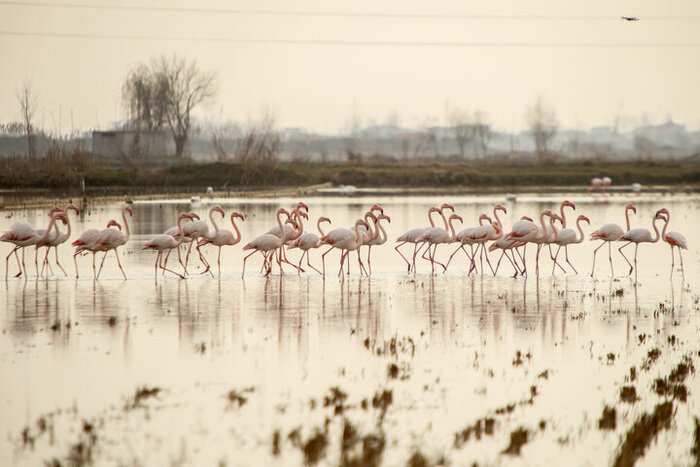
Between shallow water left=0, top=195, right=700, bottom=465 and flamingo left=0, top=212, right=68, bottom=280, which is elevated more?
flamingo left=0, top=212, right=68, bottom=280

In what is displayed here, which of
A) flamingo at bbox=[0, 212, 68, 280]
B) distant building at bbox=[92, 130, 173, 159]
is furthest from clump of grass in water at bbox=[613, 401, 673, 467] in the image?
distant building at bbox=[92, 130, 173, 159]

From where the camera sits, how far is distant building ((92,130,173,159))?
74.9 meters

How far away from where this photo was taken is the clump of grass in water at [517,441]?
5785mm

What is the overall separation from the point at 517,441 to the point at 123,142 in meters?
73.5

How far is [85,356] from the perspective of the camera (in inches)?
324

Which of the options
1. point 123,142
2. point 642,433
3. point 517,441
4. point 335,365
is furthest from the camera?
point 123,142

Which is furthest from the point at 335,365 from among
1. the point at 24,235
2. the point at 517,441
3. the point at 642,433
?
the point at 24,235

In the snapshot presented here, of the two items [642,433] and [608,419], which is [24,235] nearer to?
[608,419]

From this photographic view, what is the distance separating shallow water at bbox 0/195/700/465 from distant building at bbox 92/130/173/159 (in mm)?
63228

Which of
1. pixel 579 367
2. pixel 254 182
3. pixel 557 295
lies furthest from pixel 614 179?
pixel 579 367

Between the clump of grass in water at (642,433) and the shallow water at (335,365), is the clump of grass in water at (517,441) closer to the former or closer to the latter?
the shallow water at (335,365)

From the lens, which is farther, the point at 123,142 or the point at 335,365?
→ the point at 123,142

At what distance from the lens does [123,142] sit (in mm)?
75562

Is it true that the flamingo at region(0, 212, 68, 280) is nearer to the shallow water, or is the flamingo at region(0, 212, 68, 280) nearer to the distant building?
the shallow water
